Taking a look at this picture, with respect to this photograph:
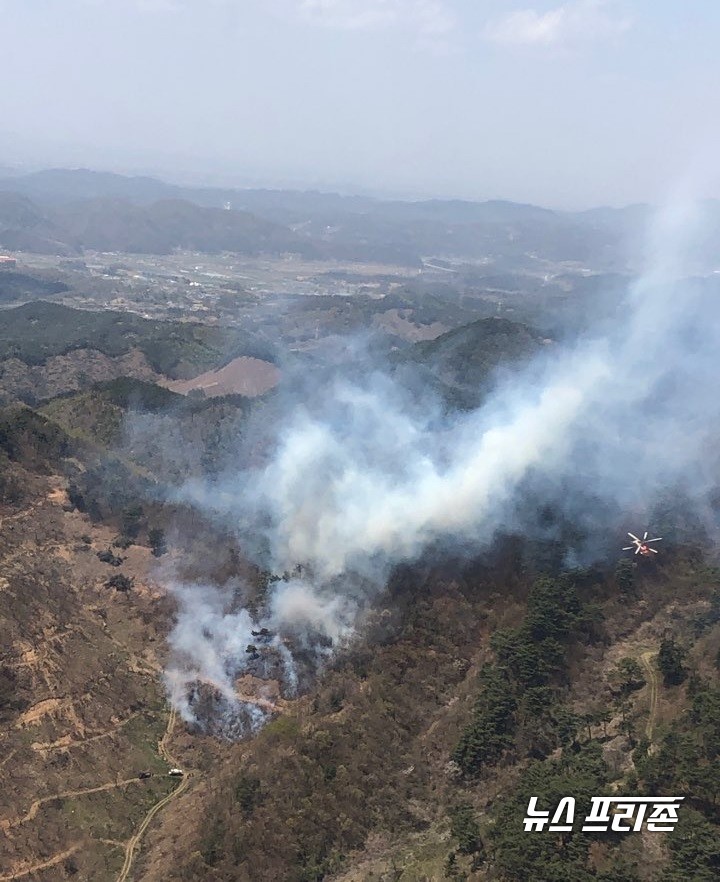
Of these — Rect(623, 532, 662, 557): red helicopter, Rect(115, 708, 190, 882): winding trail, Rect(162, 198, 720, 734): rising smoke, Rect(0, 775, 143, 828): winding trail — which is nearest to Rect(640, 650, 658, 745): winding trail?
Rect(623, 532, 662, 557): red helicopter

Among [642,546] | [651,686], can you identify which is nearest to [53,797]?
[651,686]

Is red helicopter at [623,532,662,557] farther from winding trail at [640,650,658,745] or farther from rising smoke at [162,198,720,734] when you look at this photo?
winding trail at [640,650,658,745]

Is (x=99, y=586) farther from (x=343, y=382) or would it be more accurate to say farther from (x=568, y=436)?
(x=343, y=382)

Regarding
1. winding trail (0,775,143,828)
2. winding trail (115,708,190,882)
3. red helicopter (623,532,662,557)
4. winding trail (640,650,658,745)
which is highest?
red helicopter (623,532,662,557)

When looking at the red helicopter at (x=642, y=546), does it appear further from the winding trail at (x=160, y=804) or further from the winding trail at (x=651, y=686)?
the winding trail at (x=160, y=804)

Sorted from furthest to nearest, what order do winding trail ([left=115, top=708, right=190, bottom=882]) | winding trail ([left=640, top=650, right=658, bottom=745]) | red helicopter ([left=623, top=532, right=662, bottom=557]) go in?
red helicopter ([left=623, top=532, right=662, bottom=557]), winding trail ([left=640, top=650, right=658, bottom=745]), winding trail ([left=115, top=708, right=190, bottom=882])

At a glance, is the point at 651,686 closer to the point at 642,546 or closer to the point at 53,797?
the point at 642,546
